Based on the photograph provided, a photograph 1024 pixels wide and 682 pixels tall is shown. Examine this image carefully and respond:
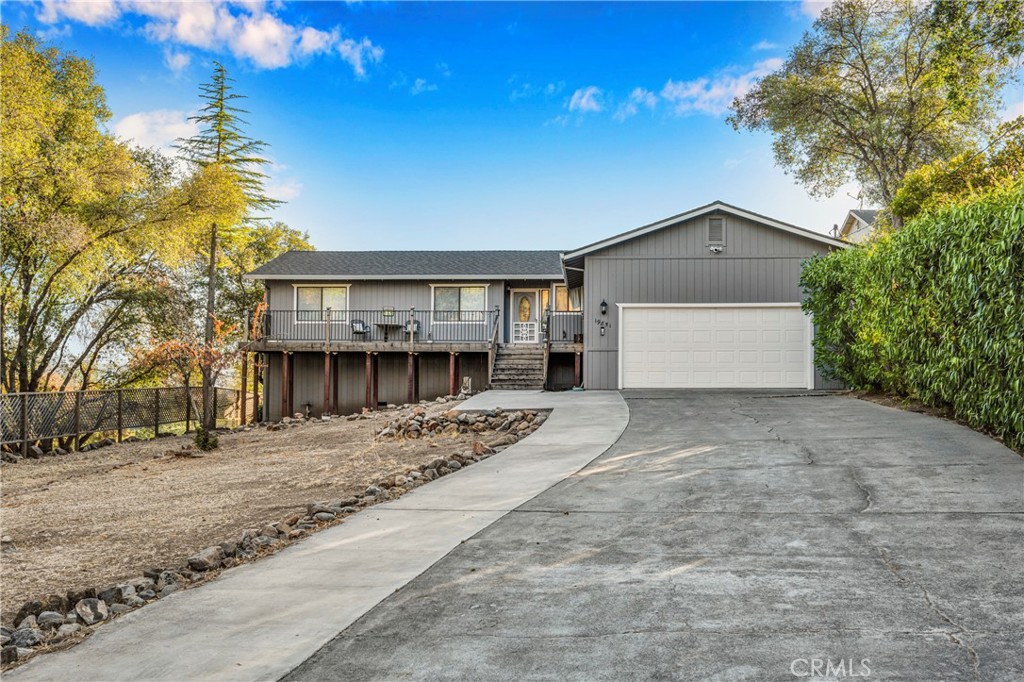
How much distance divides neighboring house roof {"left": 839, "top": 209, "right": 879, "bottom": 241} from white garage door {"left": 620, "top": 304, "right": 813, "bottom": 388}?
17084 mm

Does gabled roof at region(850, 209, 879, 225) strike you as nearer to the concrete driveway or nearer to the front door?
the front door

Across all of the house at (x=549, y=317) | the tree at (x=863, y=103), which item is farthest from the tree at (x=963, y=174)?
the tree at (x=863, y=103)

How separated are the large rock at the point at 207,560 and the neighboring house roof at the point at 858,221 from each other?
30347 mm

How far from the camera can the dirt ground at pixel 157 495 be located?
5.39 m

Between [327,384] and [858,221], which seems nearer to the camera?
[327,384]

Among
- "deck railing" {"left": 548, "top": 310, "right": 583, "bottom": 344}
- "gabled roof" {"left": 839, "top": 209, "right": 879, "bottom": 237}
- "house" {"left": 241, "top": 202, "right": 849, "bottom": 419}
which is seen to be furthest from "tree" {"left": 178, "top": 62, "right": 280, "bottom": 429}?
"gabled roof" {"left": 839, "top": 209, "right": 879, "bottom": 237}

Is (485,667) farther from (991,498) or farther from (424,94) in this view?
(424,94)

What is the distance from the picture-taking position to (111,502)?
7.96 m

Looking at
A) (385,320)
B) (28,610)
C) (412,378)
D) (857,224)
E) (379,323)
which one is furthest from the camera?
(857,224)

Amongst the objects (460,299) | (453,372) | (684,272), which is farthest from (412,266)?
(684,272)

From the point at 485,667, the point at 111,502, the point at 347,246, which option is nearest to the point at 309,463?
the point at 111,502

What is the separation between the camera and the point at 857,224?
33656mm

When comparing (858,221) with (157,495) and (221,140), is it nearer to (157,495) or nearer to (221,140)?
(221,140)
